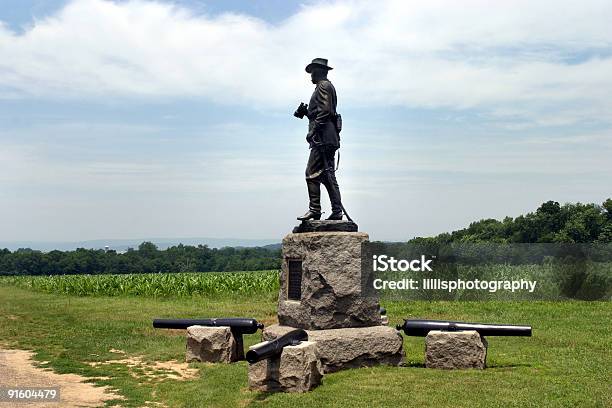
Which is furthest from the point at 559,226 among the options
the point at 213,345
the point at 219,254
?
the point at 213,345

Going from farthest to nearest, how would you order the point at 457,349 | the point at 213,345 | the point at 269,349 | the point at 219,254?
the point at 219,254
the point at 213,345
the point at 457,349
the point at 269,349

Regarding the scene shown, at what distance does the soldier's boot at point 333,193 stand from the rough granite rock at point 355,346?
2.11 meters

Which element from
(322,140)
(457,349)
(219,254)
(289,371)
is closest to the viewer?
(289,371)

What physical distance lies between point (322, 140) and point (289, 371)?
4372mm

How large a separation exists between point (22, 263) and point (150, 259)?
49.6ft

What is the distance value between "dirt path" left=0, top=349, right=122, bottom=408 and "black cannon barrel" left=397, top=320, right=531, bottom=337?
16.2 ft

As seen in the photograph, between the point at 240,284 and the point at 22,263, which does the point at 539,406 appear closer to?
the point at 240,284

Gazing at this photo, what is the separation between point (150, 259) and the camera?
2511 inches

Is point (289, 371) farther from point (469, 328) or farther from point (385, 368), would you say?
point (469, 328)

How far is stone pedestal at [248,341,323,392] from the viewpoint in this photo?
28.2 feet

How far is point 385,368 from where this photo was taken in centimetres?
1002

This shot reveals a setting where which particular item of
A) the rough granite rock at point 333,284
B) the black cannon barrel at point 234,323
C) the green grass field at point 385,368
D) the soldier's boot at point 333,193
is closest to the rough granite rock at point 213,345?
the black cannon barrel at point 234,323

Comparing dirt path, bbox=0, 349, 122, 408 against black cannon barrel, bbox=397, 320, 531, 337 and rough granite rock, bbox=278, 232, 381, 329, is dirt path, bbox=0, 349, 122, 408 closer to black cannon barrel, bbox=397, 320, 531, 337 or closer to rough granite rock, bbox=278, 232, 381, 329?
rough granite rock, bbox=278, 232, 381, 329

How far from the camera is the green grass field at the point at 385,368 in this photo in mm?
8328
